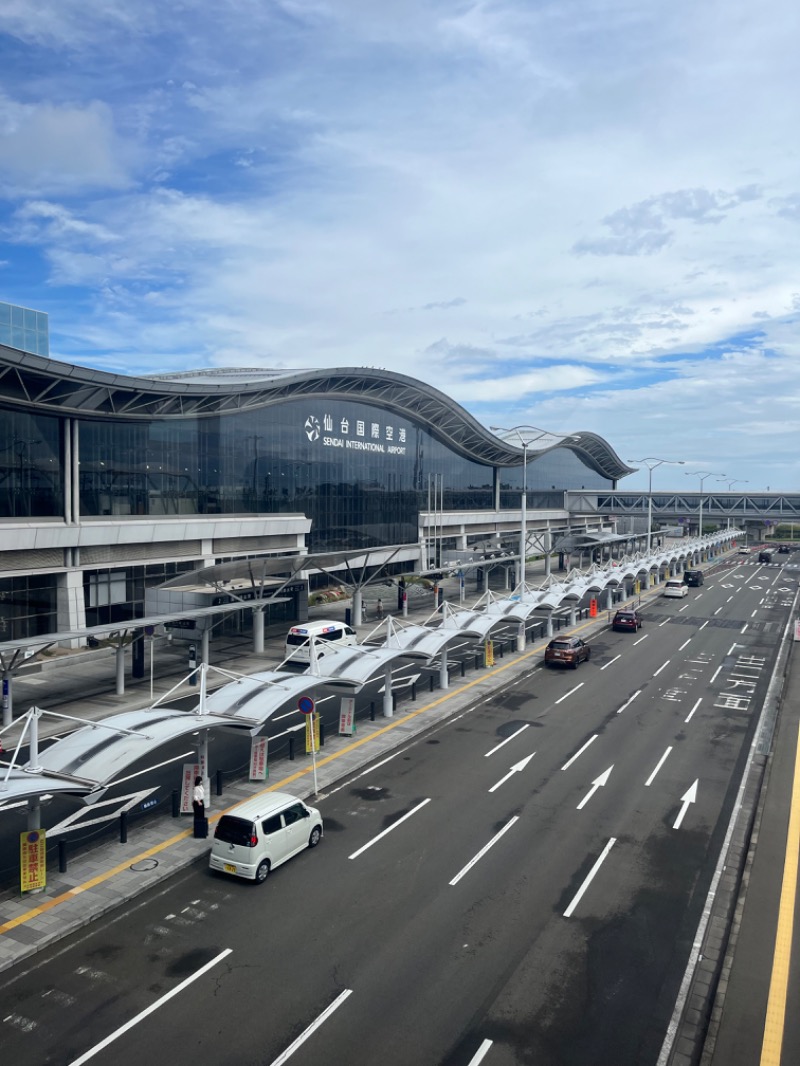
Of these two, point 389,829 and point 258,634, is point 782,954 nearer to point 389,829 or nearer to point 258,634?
point 389,829

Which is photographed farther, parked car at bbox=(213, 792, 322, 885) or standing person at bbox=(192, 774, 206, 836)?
standing person at bbox=(192, 774, 206, 836)

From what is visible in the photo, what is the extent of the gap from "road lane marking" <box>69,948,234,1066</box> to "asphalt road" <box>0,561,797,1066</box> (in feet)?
0.15

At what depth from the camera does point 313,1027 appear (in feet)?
37.4

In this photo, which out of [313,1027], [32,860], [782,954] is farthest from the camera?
[32,860]

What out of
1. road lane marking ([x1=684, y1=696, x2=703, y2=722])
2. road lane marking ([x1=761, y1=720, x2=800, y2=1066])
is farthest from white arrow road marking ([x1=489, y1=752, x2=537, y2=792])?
road lane marking ([x1=684, y1=696, x2=703, y2=722])

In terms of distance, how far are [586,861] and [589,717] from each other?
12.6 m

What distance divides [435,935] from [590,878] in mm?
4087

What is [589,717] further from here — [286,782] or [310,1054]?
[310,1054]

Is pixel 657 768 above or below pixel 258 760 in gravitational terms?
below

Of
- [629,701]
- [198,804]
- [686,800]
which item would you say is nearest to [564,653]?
[629,701]

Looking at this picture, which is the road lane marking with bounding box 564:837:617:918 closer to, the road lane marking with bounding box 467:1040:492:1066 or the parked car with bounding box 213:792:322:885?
the road lane marking with bounding box 467:1040:492:1066

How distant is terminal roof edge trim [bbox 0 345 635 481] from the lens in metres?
35.9

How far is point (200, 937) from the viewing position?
13898mm

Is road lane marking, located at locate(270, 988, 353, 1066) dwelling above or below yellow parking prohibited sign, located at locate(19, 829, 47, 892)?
below
